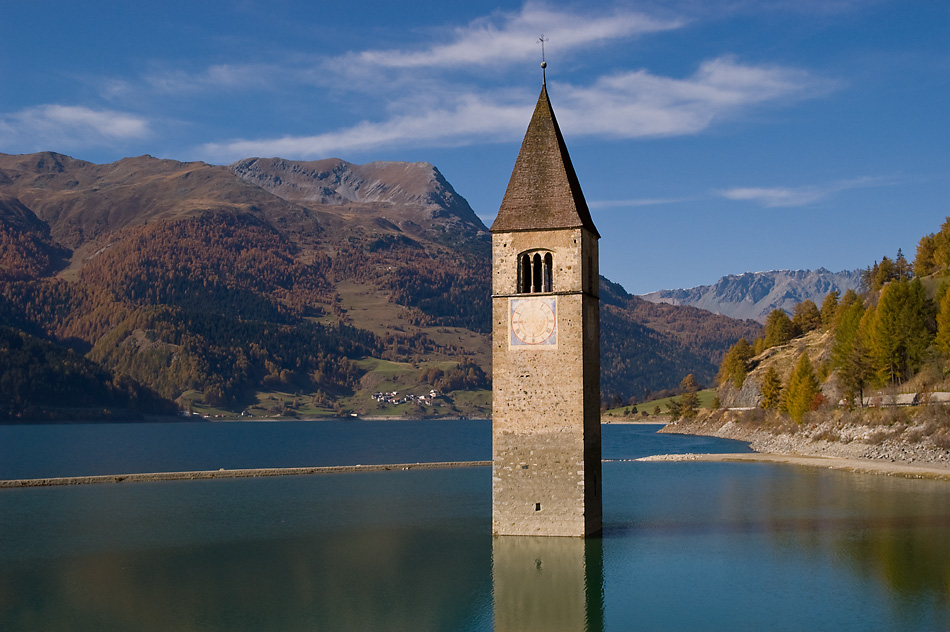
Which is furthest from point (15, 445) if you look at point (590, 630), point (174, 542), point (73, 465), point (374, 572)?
point (590, 630)

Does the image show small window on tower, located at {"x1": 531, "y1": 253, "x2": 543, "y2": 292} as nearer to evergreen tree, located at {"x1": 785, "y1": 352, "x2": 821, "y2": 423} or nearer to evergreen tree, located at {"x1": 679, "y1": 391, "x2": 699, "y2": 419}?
evergreen tree, located at {"x1": 785, "y1": 352, "x2": 821, "y2": 423}

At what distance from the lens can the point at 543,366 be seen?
39469mm

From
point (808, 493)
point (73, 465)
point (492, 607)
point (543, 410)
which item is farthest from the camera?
point (73, 465)

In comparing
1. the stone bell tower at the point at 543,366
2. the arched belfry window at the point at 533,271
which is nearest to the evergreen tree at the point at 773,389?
the stone bell tower at the point at 543,366

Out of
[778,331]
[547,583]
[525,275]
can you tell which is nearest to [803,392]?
[778,331]

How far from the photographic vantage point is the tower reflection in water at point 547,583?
30.7 metres

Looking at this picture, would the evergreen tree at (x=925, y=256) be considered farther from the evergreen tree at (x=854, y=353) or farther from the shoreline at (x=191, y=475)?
the shoreline at (x=191, y=475)

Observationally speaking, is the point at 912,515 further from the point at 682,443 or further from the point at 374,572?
the point at 682,443

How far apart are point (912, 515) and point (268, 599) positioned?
3351 cm

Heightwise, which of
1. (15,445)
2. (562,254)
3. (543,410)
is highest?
(562,254)

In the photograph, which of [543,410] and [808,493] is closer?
[543,410]

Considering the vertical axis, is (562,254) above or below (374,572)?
above

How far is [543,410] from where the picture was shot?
39.4 meters

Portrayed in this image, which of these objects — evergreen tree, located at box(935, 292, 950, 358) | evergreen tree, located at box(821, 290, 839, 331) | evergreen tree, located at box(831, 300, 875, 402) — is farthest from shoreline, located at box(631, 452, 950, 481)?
evergreen tree, located at box(821, 290, 839, 331)
